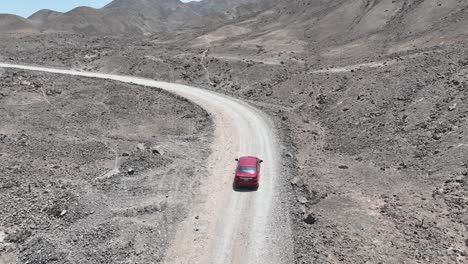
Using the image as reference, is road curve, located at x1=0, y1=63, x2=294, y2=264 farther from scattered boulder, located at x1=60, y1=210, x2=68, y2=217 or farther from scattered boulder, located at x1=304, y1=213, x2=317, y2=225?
scattered boulder, located at x1=60, y1=210, x2=68, y2=217

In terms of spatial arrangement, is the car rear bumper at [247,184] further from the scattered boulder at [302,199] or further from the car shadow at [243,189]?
the scattered boulder at [302,199]

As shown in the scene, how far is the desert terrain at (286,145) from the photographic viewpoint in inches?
874

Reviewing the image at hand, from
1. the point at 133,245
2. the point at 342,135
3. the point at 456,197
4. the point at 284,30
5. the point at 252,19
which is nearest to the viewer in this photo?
the point at 133,245

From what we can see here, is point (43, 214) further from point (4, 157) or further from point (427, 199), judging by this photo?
point (427, 199)

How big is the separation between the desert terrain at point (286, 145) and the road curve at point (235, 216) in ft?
1.25

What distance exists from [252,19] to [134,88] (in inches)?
2428

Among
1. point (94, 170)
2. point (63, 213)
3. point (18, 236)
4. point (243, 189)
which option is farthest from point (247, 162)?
point (18, 236)

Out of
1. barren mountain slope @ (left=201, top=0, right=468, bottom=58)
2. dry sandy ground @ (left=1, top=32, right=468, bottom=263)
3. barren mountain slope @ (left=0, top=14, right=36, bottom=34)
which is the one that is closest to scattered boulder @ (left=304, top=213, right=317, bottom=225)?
dry sandy ground @ (left=1, top=32, right=468, bottom=263)

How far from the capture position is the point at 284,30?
84000mm

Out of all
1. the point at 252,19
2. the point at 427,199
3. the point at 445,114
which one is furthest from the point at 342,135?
the point at 252,19

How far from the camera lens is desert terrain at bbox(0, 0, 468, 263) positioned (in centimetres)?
2219

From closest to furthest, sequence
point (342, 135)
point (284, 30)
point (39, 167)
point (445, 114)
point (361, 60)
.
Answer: point (39, 167) → point (445, 114) → point (342, 135) → point (361, 60) → point (284, 30)

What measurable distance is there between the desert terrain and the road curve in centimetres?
38

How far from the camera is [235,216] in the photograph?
24219 mm
